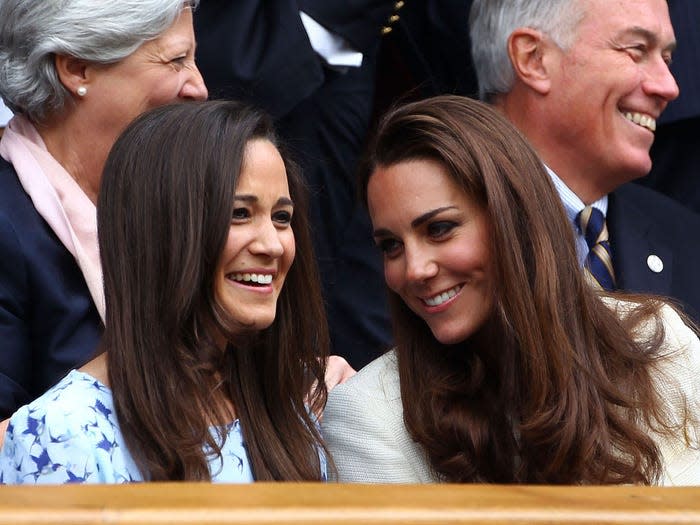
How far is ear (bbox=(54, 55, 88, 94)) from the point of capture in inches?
112

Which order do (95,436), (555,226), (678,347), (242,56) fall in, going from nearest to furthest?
Result: (95,436), (555,226), (678,347), (242,56)

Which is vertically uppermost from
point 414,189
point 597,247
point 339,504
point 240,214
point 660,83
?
point 339,504

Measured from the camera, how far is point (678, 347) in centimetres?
266

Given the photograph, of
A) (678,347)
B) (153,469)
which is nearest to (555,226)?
(678,347)

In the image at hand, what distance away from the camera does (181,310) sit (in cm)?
219

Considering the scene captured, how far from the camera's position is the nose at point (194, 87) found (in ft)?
9.66

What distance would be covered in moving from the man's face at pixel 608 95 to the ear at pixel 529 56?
0.11 ft

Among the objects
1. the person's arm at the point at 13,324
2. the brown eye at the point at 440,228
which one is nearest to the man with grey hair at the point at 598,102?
the brown eye at the point at 440,228

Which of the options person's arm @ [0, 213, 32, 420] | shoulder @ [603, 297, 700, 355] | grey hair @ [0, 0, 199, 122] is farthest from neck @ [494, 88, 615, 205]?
person's arm @ [0, 213, 32, 420]

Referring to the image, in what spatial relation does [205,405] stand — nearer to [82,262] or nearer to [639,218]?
[82,262]

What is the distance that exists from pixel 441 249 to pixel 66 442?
816 mm

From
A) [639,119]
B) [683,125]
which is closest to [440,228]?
[639,119]

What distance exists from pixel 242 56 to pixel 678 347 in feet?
4.19

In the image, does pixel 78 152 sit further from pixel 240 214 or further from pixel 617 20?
pixel 617 20
